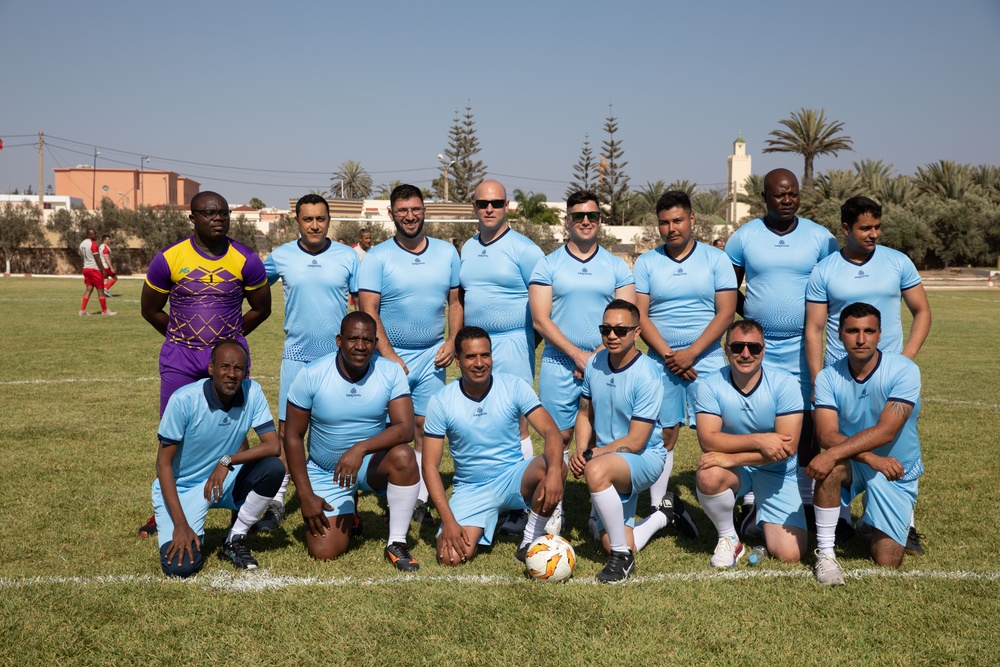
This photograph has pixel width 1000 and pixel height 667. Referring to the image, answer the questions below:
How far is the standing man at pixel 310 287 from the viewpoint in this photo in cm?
564

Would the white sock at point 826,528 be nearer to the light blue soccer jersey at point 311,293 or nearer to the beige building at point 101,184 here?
the light blue soccer jersey at point 311,293

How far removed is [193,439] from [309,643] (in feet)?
5.38

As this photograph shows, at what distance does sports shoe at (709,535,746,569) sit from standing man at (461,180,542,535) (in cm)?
158

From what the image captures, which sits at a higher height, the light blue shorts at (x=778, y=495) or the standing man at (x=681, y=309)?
the standing man at (x=681, y=309)

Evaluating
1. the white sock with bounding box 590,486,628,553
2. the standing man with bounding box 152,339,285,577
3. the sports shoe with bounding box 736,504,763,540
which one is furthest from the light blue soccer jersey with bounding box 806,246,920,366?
the standing man with bounding box 152,339,285,577

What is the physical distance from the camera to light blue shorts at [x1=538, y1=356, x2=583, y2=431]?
18.5 ft

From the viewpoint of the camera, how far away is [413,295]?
18.6ft

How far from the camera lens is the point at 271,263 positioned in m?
5.73

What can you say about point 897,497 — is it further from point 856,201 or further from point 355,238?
point 355,238

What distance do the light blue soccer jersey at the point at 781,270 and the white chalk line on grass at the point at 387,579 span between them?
1.72 m

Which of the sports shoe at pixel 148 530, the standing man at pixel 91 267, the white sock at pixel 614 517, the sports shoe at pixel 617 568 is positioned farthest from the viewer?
the standing man at pixel 91 267

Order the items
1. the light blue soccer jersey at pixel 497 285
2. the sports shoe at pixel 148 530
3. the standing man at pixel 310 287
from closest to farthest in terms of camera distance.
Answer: the sports shoe at pixel 148 530 → the standing man at pixel 310 287 → the light blue soccer jersey at pixel 497 285

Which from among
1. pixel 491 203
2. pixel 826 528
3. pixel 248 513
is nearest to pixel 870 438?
pixel 826 528

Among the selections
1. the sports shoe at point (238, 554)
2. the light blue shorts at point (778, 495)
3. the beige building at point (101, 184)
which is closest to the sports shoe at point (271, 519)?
the sports shoe at point (238, 554)
